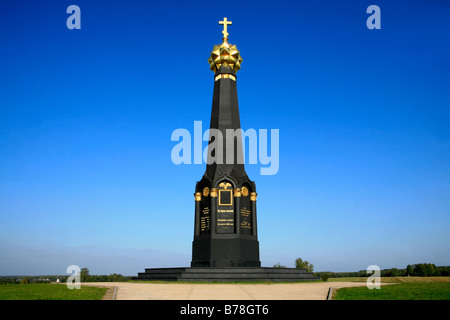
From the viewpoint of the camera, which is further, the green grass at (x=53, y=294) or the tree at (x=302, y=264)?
the tree at (x=302, y=264)

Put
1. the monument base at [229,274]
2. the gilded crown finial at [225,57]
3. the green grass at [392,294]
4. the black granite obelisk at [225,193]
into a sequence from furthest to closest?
the gilded crown finial at [225,57], the black granite obelisk at [225,193], the monument base at [229,274], the green grass at [392,294]

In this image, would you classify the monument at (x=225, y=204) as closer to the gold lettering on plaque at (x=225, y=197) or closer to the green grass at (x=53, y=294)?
the gold lettering on plaque at (x=225, y=197)

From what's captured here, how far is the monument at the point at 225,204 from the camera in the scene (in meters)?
19.7

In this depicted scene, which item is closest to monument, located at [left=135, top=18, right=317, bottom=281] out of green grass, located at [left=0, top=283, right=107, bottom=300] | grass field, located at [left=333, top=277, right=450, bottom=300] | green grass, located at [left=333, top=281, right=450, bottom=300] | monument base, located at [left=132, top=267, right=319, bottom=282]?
monument base, located at [left=132, top=267, right=319, bottom=282]

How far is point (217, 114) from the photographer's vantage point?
80.9 feet

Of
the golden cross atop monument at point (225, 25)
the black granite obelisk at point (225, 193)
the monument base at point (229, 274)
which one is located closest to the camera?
the monument base at point (229, 274)

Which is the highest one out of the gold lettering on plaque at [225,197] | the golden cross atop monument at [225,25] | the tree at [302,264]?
the golden cross atop monument at [225,25]

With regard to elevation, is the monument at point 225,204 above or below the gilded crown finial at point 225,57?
below

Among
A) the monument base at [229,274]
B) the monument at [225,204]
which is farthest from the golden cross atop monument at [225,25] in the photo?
the monument base at [229,274]

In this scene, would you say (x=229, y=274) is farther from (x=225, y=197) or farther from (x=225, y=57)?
(x=225, y=57)

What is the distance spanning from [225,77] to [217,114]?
2.96 metres
